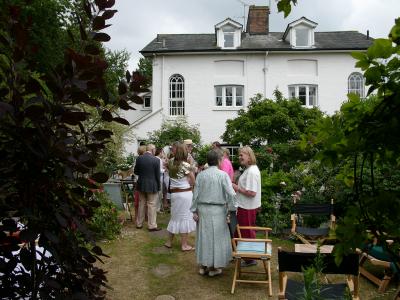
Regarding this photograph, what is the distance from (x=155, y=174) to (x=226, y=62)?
15.2 metres

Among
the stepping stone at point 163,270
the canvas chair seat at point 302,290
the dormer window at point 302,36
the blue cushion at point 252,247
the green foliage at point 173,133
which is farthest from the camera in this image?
the dormer window at point 302,36

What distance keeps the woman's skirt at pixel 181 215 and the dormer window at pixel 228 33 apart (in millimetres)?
16754

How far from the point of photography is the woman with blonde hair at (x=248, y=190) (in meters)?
6.84

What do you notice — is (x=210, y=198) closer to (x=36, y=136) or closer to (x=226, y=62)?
(x=36, y=136)

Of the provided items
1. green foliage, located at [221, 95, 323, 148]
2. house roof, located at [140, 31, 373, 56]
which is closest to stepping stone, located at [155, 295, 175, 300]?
green foliage, located at [221, 95, 323, 148]

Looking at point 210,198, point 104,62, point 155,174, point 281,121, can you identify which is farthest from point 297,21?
point 104,62

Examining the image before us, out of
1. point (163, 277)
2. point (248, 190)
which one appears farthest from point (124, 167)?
point (248, 190)

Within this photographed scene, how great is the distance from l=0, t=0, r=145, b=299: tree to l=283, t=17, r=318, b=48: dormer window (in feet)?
74.7

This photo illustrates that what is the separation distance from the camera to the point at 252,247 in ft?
20.7

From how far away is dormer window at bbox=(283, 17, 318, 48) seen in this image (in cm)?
2331

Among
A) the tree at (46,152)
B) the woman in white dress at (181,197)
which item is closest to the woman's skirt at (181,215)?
the woman in white dress at (181,197)

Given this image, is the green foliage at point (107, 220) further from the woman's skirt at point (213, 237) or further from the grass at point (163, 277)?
the woman's skirt at point (213, 237)

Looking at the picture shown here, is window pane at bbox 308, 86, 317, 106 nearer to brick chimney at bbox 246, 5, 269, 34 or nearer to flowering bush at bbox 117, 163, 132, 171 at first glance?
brick chimney at bbox 246, 5, 269, 34

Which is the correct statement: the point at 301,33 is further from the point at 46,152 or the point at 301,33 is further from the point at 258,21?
the point at 46,152
